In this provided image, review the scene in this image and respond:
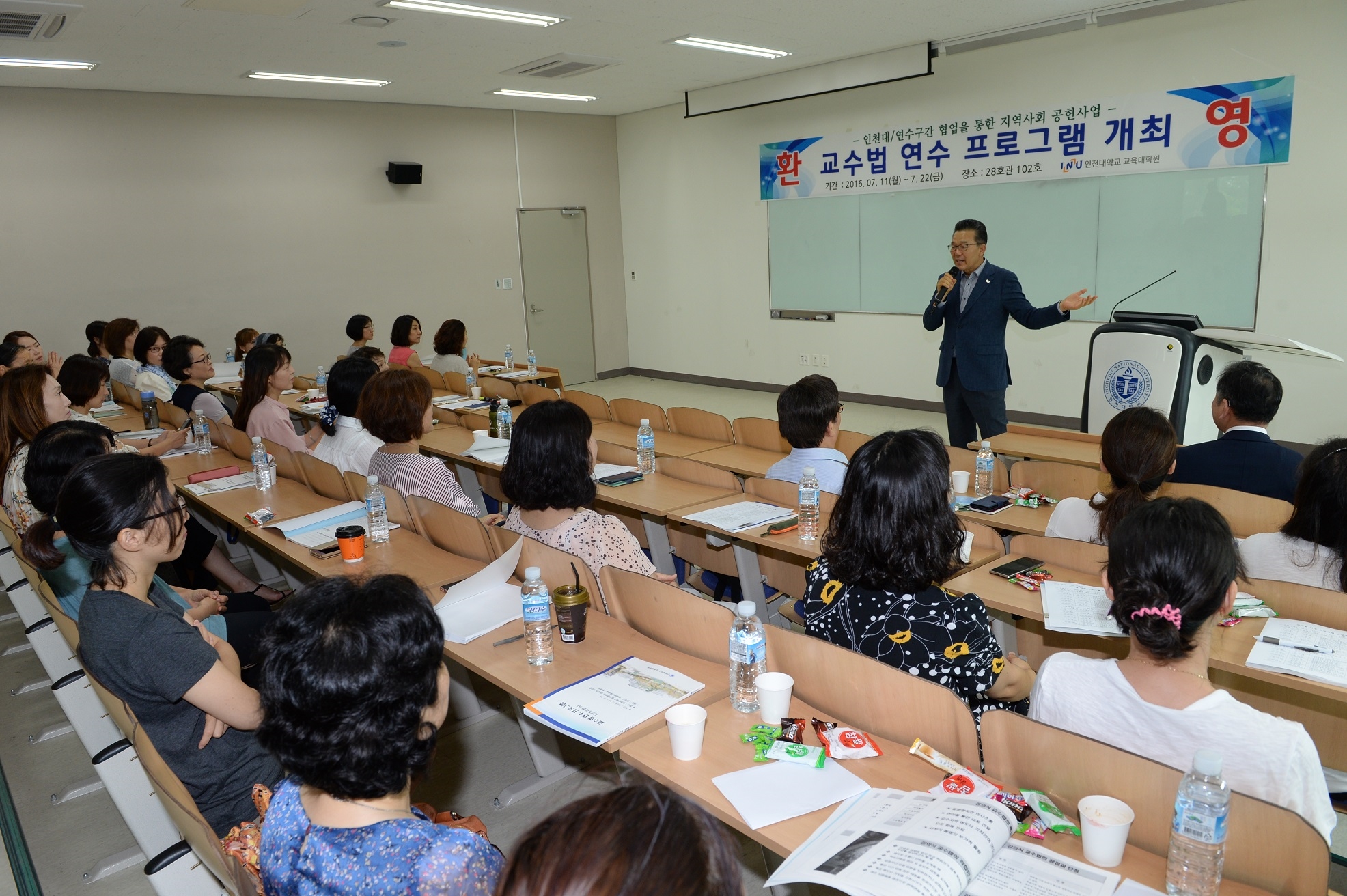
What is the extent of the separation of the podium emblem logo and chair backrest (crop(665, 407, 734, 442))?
2170 mm

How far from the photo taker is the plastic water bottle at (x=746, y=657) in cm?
201

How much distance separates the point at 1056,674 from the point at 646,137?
10.9 meters

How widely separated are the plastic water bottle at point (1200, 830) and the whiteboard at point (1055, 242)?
22.0 ft

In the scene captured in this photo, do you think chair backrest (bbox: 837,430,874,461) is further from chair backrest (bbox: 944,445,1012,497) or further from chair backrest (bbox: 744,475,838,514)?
chair backrest (bbox: 744,475,838,514)

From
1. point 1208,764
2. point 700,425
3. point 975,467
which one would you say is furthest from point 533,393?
point 1208,764

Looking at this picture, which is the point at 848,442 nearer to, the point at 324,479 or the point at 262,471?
the point at 324,479

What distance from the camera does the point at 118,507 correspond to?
2.08 metres

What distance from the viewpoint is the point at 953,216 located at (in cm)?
845

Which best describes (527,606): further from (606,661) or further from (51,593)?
(51,593)

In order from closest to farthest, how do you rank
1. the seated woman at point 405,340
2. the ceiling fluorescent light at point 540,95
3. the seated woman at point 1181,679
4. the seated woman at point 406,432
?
the seated woman at point 1181,679 < the seated woman at point 406,432 < the seated woman at point 405,340 < the ceiling fluorescent light at point 540,95

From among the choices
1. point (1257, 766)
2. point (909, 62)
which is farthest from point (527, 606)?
point (909, 62)

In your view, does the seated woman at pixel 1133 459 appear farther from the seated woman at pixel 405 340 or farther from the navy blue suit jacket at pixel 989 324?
the seated woman at pixel 405 340

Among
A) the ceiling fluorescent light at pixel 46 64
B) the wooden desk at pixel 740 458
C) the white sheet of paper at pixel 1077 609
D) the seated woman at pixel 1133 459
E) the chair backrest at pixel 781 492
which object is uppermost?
the ceiling fluorescent light at pixel 46 64

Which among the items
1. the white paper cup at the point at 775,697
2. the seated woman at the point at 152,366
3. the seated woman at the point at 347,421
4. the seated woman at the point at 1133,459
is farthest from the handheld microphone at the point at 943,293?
the seated woman at the point at 152,366
